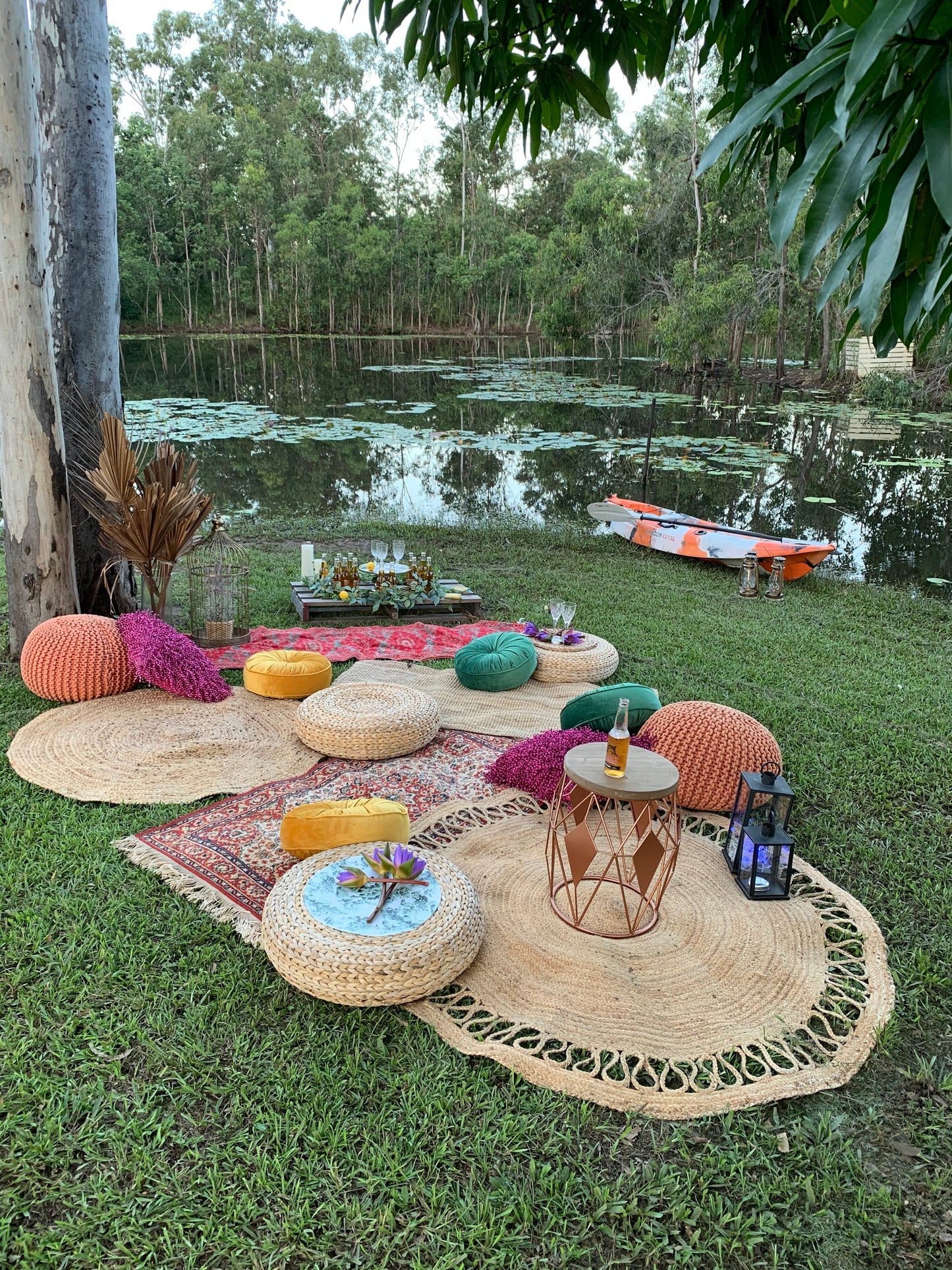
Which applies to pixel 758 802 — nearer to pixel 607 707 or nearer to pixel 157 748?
pixel 607 707

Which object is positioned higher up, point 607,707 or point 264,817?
point 607,707

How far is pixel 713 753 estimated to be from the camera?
4047mm

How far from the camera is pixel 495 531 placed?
397 inches

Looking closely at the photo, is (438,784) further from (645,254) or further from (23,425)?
(645,254)

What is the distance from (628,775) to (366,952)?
1.10 metres

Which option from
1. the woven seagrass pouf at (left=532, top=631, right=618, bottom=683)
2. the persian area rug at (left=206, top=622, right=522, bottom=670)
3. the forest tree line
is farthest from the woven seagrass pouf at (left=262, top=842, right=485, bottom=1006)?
the forest tree line

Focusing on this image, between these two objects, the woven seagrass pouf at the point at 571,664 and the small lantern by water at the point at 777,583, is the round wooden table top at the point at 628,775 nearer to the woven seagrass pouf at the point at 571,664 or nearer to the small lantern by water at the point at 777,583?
the woven seagrass pouf at the point at 571,664

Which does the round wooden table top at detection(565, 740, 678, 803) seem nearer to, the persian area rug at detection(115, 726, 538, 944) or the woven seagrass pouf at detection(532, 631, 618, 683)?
the persian area rug at detection(115, 726, 538, 944)

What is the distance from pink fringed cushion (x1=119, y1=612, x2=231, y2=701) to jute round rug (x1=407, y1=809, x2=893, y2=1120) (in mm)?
2209

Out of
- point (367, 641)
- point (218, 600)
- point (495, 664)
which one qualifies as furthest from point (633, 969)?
point (218, 600)

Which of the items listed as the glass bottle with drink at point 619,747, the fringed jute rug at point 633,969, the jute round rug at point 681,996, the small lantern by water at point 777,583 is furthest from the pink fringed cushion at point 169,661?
the small lantern by water at point 777,583

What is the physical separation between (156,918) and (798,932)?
240cm

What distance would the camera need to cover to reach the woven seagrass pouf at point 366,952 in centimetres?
267

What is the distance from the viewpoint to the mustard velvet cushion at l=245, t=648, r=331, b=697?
16.8 ft
